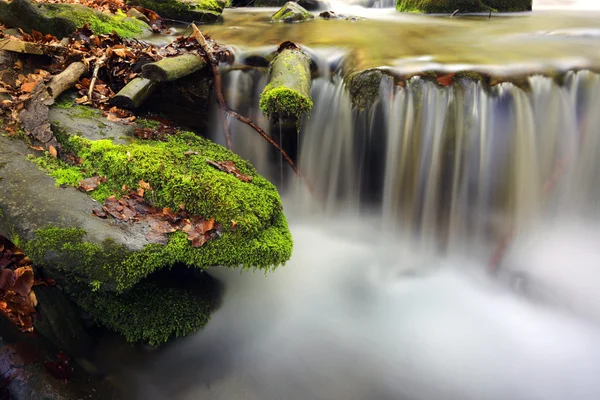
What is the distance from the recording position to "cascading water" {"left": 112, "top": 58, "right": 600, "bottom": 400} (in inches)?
134

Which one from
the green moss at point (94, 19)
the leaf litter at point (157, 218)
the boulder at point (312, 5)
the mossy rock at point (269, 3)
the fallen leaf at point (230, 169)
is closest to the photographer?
the leaf litter at point (157, 218)

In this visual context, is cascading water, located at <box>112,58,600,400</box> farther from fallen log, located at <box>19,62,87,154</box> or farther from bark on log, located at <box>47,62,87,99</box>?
fallen log, located at <box>19,62,87,154</box>

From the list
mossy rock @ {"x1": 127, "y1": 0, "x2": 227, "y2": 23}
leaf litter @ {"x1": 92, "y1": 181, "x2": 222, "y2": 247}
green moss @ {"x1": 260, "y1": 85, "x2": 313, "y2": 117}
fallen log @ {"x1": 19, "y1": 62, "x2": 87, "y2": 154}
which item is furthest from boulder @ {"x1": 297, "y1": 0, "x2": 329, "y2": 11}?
leaf litter @ {"x1": 92, "y1": 181, "x2": 222, "y2": 247}

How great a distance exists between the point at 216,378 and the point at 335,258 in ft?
6.05

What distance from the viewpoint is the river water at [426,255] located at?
341 cm

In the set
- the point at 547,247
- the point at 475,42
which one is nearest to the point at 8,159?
the point at 547,247

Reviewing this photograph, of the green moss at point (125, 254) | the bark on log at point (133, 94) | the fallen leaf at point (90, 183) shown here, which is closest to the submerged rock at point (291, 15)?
the bark on log at point (133, 94)

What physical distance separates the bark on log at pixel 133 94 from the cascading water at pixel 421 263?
1142 millimetres

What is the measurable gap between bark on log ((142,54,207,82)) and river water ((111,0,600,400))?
2.47 feet

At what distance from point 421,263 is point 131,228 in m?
3.06

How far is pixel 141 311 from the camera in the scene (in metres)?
3.31

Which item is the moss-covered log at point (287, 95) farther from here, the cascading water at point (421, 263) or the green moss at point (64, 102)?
the green moss at point (64, 102)

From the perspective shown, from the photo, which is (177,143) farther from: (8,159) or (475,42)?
(475,42)

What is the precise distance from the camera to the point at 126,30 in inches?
237
